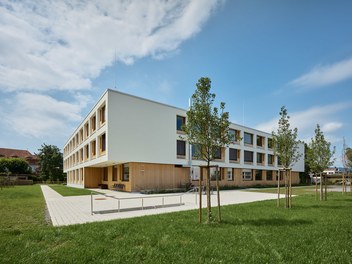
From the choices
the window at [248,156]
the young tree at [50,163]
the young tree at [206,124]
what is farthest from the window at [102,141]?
the young tree at [50,163]

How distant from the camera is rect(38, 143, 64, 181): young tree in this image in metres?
62.4

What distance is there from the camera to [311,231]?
739 cm

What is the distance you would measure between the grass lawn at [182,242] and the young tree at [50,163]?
5882cm

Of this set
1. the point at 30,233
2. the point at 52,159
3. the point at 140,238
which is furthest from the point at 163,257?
the point at 52,159

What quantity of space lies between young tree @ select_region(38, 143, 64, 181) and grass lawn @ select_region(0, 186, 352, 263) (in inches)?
2316

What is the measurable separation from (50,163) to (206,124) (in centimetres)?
6246

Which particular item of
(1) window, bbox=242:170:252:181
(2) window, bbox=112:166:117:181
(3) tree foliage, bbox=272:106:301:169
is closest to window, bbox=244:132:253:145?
(1) window, bbox=242:170:252:181

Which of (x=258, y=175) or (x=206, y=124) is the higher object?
(x=206, y=124)

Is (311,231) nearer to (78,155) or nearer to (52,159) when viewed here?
(78,155)

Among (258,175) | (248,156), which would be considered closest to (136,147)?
(248,156)

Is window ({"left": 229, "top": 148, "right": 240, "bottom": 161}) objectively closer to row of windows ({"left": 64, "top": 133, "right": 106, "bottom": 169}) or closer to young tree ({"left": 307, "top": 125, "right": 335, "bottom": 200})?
row of windows ({"left": 64, "top": 133, "right": 106, "bottom": 169})

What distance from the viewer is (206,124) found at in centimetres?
923

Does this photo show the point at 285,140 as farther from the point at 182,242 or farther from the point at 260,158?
the point at 260,158

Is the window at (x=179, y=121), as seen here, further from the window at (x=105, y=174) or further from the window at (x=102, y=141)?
the window at (x=105, y=174)
